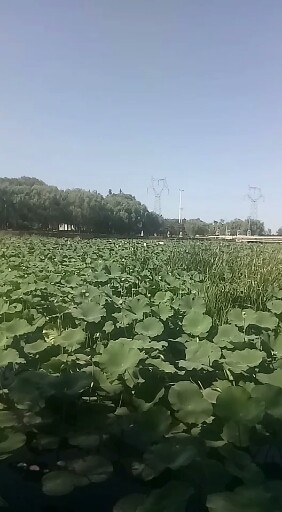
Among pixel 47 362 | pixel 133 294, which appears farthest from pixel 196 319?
pixel 133 294

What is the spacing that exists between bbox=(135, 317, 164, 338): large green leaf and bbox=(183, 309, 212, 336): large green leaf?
0.12 metres

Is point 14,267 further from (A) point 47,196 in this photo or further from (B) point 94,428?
(A) point 47,196

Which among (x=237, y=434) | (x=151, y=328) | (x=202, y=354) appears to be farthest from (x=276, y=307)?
(x=237, y=434)

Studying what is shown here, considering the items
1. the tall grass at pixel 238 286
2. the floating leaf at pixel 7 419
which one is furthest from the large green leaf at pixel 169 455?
the tall grass at pixel 238 286

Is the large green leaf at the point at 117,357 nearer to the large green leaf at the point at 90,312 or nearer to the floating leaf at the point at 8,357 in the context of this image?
the floating leaf at the point at 8,357

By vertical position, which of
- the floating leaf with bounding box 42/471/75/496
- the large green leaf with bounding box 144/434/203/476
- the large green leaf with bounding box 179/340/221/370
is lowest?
the floating leaf with bounding box 42/471/75/496

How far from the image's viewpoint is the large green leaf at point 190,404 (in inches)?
48.8

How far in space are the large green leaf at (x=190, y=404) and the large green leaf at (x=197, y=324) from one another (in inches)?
32.2

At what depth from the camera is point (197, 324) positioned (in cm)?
212

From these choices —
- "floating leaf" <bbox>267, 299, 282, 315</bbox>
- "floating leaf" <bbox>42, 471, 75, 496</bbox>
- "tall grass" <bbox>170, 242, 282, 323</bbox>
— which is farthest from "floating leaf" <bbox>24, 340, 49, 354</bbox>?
"tall grass" <bbox>170, 242, 282, 323</bbox>

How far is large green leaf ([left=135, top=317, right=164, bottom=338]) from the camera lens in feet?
6.77

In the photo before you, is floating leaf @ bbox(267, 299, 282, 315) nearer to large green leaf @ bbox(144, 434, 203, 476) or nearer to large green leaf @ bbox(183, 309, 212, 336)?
large green leaf @ bbox(183, 309, 212, 336)

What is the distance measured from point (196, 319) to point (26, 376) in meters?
0.96

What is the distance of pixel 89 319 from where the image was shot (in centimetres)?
233
